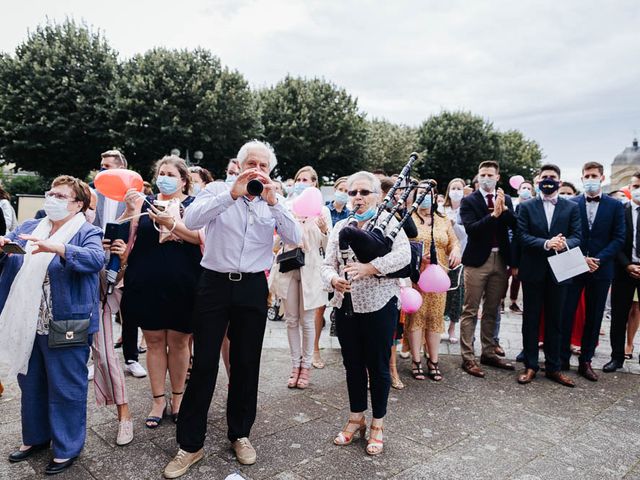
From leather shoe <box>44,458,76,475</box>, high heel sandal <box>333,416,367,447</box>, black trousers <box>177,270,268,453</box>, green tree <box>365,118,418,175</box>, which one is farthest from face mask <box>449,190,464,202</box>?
green tree <box>365,118,418,175</box>

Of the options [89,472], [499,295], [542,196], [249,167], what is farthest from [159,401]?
[542,196]

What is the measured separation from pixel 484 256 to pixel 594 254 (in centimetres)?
129

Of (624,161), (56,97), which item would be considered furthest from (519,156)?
(624,161)

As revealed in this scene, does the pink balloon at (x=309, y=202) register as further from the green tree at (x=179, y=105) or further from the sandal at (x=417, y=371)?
the green tree at (x=179, y=105)

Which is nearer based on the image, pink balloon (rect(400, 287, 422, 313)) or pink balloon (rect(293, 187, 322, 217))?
pink balloon (rect(400, 287, 422, 313))

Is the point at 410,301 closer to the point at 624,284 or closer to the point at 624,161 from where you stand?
the point at 624,284

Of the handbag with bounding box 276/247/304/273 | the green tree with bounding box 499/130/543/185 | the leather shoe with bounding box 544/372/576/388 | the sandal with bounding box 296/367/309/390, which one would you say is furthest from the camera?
the green tree with bounding box 499/130/543/185

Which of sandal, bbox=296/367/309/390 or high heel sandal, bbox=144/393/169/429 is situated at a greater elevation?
high heel sandal, bbox=144/393/169/429

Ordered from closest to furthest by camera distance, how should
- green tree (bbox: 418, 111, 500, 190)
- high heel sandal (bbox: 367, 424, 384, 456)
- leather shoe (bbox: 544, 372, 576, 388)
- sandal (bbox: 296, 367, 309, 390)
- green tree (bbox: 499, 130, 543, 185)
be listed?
1. high heel sandal (bbox: 367, 424, 384, 456)
2. sandal (bbox: 296, 367, 309, 390)
3. leather shoe (bbox: 544, 372, 576, 388)
4. green tree (bbox: 418, 111, 500, 190)
5. green tree (bbox: 499, 130, 543, 185)

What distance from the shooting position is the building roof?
341ft

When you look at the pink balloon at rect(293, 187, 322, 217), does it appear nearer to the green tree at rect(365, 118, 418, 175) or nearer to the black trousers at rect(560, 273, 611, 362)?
the black trousers at rect(560, 273, 611, 362)

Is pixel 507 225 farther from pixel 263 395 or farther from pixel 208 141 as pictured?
pixel 208 141

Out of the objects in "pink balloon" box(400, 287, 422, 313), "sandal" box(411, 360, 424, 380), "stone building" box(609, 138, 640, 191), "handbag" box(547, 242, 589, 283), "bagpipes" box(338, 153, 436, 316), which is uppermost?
"stone building" box(609, 138, 640, 191)

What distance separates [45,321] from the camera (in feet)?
10.7
